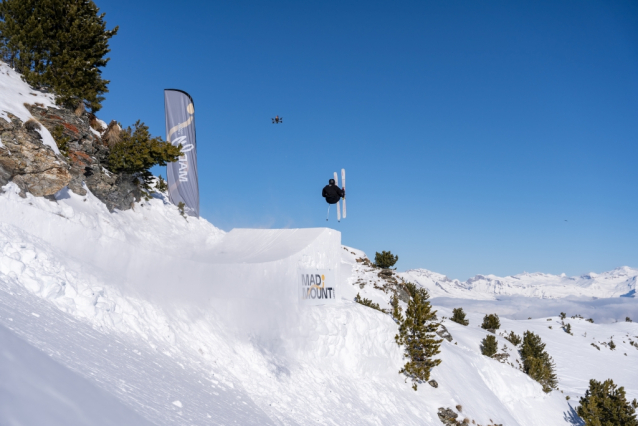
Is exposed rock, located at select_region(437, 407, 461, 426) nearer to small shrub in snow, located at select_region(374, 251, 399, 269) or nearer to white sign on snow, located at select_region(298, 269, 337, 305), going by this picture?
white sign on snow, located at select_region(298, 269, 337, 305)

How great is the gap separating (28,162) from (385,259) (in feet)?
102

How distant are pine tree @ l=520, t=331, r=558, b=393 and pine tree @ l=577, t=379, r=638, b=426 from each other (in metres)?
3.87

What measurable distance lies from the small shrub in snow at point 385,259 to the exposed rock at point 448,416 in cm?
1767

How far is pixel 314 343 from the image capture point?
19.9 m

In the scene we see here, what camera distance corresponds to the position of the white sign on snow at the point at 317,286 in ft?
69.1

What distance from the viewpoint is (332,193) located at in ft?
77.8

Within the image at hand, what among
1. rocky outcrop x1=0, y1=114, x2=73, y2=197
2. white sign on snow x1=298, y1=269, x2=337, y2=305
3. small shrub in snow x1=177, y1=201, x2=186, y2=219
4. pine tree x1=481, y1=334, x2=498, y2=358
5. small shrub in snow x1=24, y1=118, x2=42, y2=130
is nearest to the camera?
rocky outcrop x1=0, y1=114, x2=73, y2=197

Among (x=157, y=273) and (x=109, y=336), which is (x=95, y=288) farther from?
(x=157, y=273)

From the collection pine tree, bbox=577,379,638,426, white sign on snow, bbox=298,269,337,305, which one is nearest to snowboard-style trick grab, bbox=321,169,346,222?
white sign on snow, bbox=298,269,337,305

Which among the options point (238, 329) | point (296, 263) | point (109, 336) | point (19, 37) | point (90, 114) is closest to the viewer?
point (109, 336)

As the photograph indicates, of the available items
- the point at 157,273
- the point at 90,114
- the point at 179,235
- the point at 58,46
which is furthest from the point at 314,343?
the point at 58,46

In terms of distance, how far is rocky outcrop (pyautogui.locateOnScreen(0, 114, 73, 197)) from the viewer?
44.2 ft

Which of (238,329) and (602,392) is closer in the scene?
(238,329)

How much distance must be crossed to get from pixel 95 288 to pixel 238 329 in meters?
6.85
